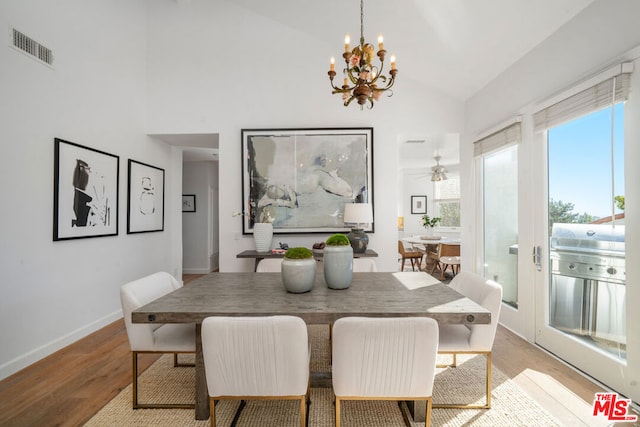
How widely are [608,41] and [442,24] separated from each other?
1.31 metres

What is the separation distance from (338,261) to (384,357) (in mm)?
689

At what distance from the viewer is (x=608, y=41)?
1958mm

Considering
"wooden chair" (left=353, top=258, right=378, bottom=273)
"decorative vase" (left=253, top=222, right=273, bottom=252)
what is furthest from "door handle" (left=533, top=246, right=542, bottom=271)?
"decorative vase" (left=253, top=222, right=273, bottom=252)

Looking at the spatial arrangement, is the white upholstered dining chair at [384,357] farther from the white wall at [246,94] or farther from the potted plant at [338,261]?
the white wall at [246,94]

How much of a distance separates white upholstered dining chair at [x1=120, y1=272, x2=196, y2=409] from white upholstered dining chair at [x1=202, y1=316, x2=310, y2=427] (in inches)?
22.8

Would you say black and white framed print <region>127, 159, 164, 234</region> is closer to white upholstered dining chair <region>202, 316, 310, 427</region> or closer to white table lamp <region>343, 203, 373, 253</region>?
white table lamp <region>343, 203, 373, 253</region>

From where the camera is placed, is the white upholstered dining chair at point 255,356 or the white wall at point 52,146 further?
the white wall at point 52,146

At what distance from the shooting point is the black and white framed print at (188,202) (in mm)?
6246

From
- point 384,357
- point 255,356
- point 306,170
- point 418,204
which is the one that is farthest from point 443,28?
point 418,204

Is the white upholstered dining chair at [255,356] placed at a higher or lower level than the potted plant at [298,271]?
lower

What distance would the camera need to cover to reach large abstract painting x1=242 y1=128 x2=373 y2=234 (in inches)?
154

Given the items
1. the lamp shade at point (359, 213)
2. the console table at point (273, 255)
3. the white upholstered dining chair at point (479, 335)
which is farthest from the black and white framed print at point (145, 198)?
the white upholstered dining chair at point (479, 335)

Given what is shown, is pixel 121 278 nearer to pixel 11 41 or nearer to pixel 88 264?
pixel 88 264

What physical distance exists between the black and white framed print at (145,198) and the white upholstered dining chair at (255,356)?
305 centimetres
